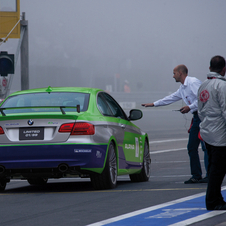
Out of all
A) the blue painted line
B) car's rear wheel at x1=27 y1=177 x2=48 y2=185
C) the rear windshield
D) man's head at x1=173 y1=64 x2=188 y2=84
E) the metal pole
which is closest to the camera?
the blue painted line

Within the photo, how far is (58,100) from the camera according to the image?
8031 mm

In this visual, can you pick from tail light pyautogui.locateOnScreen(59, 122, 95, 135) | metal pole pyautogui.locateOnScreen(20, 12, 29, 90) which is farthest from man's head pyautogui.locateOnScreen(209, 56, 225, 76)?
metal pole pyautogui.locateOnScreen(20, 12, 29, 90)

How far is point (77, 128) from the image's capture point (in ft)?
24.1

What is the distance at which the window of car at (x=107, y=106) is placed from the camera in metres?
8.20

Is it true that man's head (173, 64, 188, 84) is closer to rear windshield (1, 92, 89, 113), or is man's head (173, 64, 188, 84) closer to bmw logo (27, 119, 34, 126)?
rear windshield (1, 92, 89, 113)

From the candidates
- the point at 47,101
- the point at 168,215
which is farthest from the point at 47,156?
the point at 168,215

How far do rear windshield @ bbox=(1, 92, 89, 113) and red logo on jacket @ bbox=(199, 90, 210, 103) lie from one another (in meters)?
2.31

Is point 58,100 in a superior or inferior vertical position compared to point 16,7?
inferior

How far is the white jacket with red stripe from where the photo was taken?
5.62 metres

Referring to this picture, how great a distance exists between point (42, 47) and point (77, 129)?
629 feet

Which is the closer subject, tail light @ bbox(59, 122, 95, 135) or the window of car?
tail light @ bbox(59, 122, 95, 135)

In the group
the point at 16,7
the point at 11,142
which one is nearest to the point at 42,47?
the point at 16,7

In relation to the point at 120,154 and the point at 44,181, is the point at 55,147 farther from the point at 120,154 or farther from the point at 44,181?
the point at 44,181

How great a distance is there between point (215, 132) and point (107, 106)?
10.2 ft
